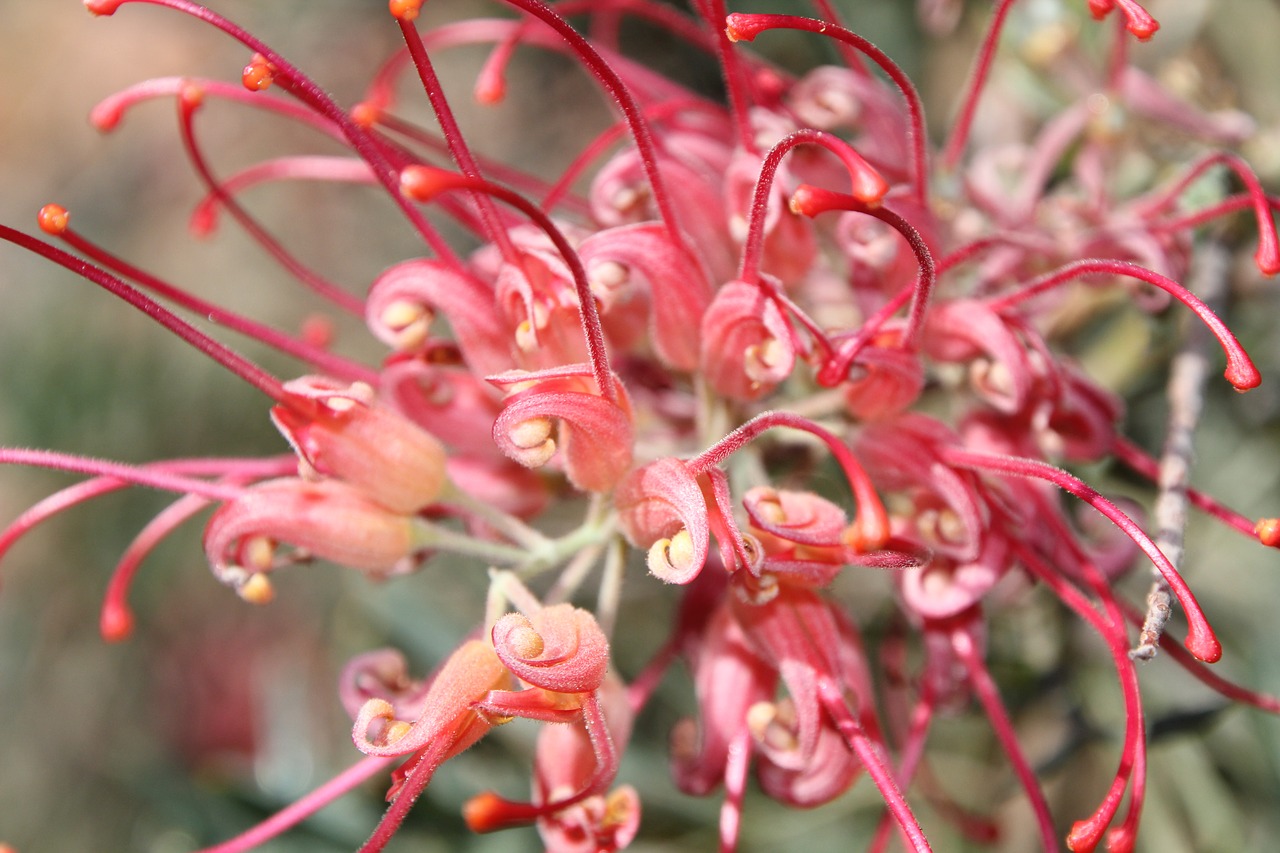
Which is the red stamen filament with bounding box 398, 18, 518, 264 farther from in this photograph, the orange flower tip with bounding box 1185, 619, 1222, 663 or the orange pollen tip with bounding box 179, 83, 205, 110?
the orange flower tip with bounding box 1185, 619, 1222, 663

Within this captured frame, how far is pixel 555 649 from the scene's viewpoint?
1.95ft

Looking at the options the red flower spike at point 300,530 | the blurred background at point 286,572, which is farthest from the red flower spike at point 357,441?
the blurred background at point 286,572

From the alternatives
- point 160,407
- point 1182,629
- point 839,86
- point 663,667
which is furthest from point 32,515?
point 160,407

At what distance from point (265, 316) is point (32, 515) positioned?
7.96ft

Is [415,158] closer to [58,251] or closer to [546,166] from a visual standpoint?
[58,251]

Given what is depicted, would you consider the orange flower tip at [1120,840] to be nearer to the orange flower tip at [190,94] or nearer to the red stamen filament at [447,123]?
the red stamen filament at [447,123]

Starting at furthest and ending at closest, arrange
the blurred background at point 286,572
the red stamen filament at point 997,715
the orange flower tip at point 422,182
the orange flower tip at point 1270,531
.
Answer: the blurred background at point 286,572
the red stamen filament at point 997,715
the orange flower tip at point 1270,531
the orange flower tip at point 422,182

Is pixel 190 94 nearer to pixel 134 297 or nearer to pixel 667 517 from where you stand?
pixel 134 297

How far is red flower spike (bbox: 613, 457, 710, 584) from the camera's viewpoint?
22.7 inches

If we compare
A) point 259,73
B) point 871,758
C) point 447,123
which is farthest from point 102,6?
point 871,758

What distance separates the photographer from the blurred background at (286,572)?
112 centimetres

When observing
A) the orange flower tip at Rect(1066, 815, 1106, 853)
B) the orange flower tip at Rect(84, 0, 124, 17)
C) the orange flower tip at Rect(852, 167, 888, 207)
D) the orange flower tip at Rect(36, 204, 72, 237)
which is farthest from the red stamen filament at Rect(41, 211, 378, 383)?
the orange flower tip at Rect(1066, 815, 1106, 853)

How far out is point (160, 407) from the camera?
72.4 inches

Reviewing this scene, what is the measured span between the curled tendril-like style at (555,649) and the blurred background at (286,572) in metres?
0.52
